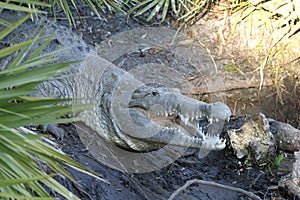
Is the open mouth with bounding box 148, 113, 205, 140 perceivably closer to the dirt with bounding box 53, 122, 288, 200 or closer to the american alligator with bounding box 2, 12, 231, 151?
the american alligator with bounding box 2, 12, 231, 151

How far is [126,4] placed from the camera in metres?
5.51

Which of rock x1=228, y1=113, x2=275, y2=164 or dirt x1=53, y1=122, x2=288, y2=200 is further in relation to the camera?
rock x1=228, y1=113, x2=275, y2=164

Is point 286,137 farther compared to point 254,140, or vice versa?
point 286,137

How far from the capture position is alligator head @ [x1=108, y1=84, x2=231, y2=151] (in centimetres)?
324

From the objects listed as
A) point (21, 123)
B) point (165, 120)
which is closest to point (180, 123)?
point (165, 120)

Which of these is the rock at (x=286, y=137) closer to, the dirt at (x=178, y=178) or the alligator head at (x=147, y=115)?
the dirt at (x=178, y=178)

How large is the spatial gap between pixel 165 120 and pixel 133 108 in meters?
0.24

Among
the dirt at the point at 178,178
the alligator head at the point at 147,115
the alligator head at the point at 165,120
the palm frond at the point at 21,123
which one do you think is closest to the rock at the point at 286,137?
the dirt at the point at 178,178

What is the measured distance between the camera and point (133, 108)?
11.7 feet

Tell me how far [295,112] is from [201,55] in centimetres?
114

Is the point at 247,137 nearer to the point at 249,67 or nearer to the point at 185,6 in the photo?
the point at 249,67

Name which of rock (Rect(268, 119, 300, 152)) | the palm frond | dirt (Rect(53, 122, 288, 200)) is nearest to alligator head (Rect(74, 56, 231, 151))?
dirt (Rect(53, 122, 288, 200))

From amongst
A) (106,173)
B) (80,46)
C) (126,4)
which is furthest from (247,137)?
(126,4)

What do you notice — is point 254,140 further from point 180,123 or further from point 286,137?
point 180,123
